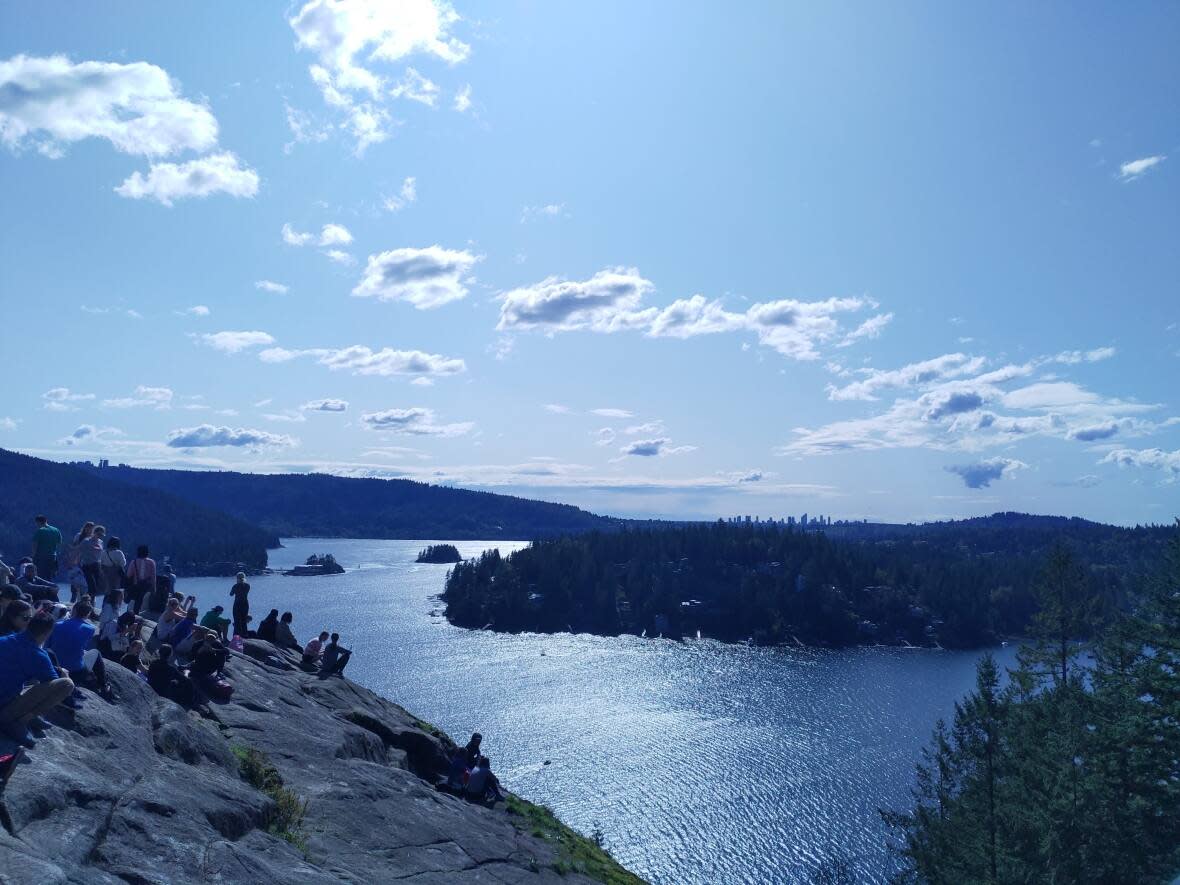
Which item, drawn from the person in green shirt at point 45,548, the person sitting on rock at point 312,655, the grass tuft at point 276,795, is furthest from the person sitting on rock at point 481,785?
the person in green shirt at point 45,548

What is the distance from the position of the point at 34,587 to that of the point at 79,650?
5.07 metres

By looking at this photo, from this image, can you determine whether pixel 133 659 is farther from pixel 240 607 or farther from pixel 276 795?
pixel 240 607

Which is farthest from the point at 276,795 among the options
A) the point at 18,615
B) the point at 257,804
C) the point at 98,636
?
the point at 18,615

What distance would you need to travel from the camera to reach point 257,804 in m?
14.4

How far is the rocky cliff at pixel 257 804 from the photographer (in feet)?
34.4

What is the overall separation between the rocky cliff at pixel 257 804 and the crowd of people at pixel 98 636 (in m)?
0.59

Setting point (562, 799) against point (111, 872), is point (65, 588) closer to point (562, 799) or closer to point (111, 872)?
point (562, 799)

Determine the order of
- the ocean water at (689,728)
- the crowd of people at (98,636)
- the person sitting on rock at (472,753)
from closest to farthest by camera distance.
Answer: the crowd of people at (98,636) → the person sitting on rock at (472,753) → the ocean water at (689,728)

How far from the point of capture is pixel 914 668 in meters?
126

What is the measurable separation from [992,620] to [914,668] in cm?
5142

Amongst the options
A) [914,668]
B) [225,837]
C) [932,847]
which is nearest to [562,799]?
[932,847]

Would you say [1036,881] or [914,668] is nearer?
[1036,881]

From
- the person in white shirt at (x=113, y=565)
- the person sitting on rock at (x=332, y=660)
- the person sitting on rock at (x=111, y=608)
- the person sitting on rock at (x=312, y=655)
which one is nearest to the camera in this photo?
the person sitting on rock at (x=111, y=608)

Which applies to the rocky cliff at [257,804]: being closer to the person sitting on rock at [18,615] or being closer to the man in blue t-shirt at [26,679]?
the man in blue t-shirt at [26,679]
